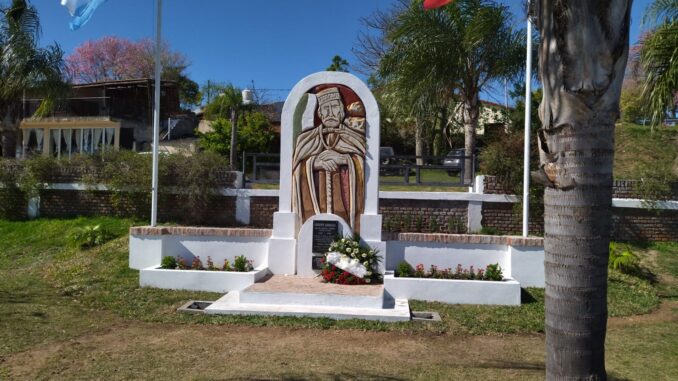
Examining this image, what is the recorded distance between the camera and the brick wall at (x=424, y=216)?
1318 centimetres

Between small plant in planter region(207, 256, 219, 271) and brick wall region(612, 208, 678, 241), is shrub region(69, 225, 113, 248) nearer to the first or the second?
small plant in planter region(207, 256, 219, 271)

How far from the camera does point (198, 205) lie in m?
13.9

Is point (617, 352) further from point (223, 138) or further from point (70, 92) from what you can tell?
point (223, 138)

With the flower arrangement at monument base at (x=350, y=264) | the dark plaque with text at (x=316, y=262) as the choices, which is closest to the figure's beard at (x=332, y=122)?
the flower arrangement at monument base at (x=350, y=264)

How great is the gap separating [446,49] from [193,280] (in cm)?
1002

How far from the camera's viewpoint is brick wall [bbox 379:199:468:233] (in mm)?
13180

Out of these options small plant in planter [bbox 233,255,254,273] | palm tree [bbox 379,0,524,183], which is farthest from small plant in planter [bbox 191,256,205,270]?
palm tree [bbox 379,0,524,183]

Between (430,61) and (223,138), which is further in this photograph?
(223,138)

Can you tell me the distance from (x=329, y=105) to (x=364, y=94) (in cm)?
72

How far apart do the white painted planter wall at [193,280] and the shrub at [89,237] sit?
367cm

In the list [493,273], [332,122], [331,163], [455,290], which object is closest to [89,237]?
[331,163]

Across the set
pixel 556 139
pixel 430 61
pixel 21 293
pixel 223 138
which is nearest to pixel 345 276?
pixel 21 293

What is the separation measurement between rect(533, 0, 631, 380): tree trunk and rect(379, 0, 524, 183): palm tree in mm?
12507

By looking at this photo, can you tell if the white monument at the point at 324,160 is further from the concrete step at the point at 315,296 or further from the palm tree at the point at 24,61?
the palm tree at the point at 24,61
